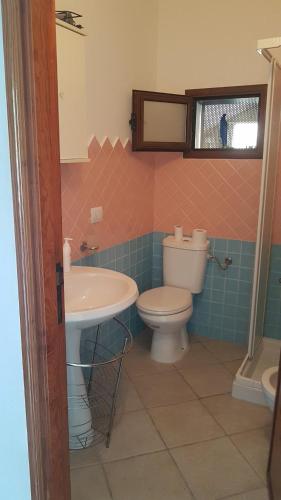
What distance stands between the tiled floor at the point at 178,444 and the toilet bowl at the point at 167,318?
12 cm

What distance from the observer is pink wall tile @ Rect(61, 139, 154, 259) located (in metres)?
2.17

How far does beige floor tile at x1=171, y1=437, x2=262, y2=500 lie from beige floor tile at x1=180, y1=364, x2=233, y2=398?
0.43 metres

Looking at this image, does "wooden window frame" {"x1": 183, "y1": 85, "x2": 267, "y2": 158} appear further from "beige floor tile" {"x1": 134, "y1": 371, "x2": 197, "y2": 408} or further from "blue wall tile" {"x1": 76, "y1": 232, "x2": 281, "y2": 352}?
"beige floor tile" {"x1": 134, "y1": 371, "x2": 197, "y2": 408}

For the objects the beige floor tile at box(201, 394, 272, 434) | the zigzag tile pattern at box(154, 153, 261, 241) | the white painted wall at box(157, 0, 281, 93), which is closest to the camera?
the beige floor tile at box(201, 394, 272, 434)

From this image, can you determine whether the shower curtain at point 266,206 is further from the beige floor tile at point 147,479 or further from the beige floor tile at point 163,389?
the beige floor tile at point 147,479

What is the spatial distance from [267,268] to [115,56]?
168 cm

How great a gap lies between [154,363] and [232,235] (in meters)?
1.07

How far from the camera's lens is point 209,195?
2.91 m

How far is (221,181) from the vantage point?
285 centimetres

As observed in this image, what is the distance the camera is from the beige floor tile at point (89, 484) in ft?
5.41

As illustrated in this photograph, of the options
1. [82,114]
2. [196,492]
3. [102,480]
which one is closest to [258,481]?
[196,492]

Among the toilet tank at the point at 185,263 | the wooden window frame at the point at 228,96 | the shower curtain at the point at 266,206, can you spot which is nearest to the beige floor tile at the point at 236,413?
the shower curtain at the point at 266,206

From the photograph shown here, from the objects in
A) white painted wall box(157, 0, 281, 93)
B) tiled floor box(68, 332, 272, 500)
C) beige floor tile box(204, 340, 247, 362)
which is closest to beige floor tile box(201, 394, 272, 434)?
tiled floor box(68, 332, 272, 500)

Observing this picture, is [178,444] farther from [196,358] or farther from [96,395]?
[196,358]
